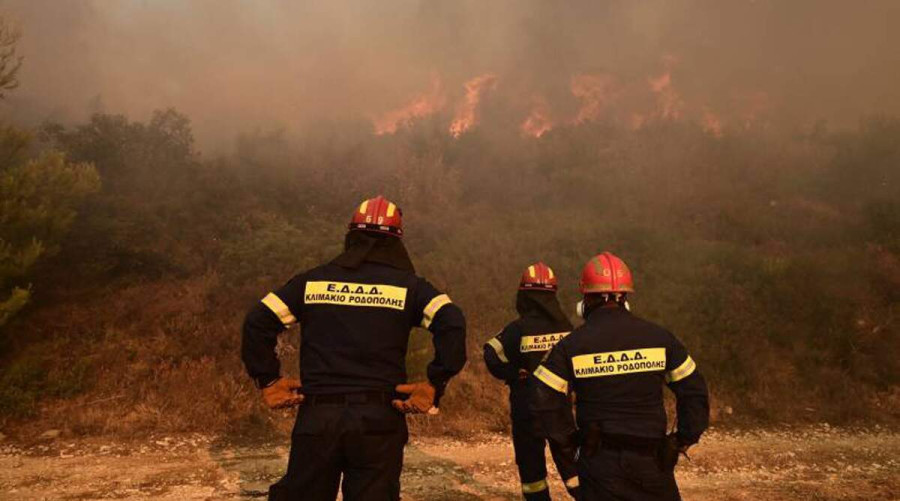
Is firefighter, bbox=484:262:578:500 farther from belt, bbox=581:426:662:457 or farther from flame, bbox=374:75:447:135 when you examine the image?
flame, bbox=374:75:447:135

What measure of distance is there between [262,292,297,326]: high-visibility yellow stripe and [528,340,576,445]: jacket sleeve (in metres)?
1.56

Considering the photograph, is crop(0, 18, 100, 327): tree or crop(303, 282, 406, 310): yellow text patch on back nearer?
crop(303, 282, 406, 310): yellow text patch on back

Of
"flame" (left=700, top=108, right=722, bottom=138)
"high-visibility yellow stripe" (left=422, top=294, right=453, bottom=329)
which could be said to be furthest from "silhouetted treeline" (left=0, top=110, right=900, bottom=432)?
"high-visibility yellow stripe" (left=422, top=294, right=453, bottom=329)

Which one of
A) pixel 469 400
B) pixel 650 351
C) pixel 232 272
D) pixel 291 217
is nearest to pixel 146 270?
pixel 232 272

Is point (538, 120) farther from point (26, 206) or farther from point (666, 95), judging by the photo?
point (26, 206)

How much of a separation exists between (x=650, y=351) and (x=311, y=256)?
39.2 ft

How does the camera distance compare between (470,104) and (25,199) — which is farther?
(470,104)

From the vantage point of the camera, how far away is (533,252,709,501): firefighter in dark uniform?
121 inches

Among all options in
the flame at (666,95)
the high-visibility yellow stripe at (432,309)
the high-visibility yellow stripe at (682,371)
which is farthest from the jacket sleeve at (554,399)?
the flame at (666,95)

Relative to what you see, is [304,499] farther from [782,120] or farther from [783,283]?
[782,120]

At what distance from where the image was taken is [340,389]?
2.92 meters

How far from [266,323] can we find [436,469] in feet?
12.8

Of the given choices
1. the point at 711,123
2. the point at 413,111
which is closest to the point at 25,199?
the point at 413,111

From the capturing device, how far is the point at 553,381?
125 inches
